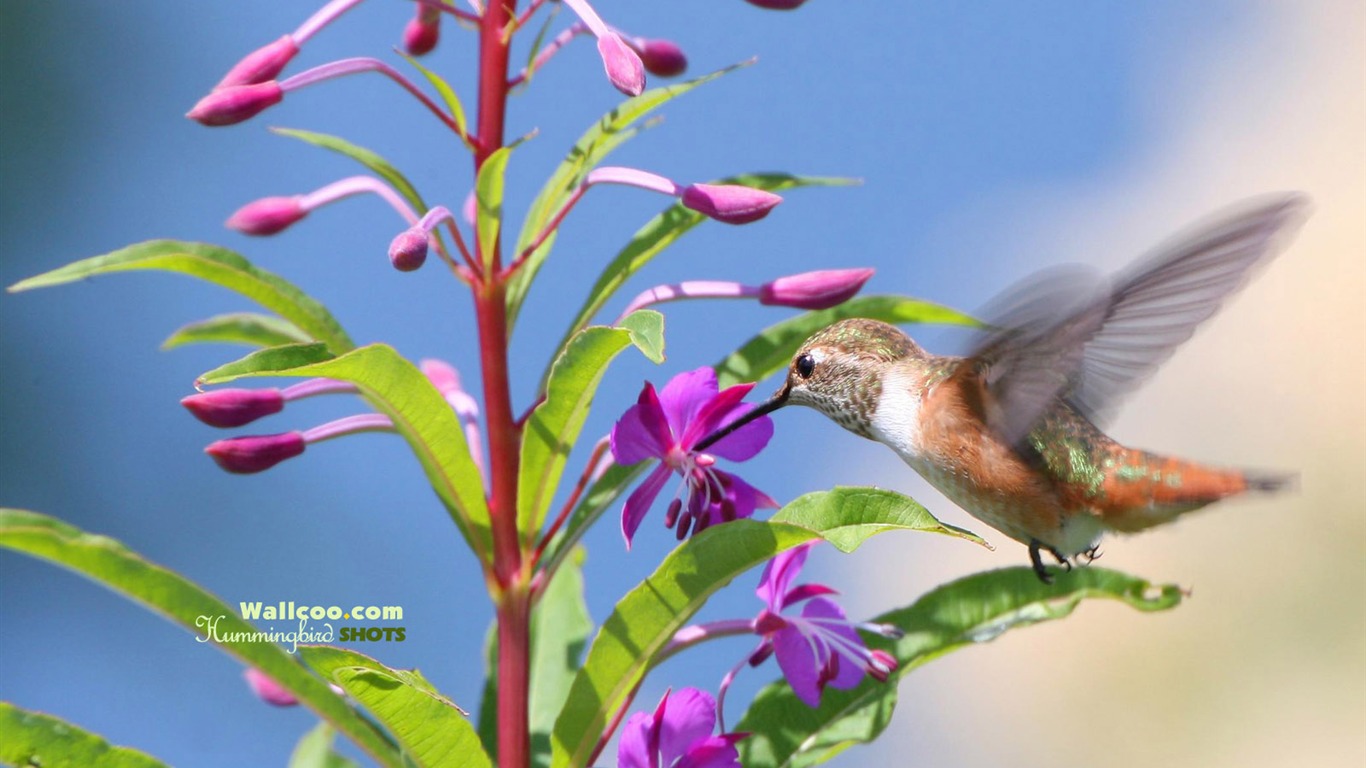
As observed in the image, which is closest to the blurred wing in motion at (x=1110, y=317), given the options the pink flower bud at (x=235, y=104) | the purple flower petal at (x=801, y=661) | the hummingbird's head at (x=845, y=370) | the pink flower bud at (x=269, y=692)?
the hummingbird's head at (x=845, y=370)

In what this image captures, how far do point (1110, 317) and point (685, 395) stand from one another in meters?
0.56

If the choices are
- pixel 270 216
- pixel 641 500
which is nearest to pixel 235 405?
pixel 270 216

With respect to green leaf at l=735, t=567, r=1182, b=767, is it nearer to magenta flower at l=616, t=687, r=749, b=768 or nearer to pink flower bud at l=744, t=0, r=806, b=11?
magenta flower at l=616, t=687, r=749, b=768

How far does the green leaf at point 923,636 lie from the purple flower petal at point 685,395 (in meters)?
0.38

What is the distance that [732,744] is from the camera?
5.34 feet

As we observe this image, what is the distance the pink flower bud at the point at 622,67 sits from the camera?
1588 mm

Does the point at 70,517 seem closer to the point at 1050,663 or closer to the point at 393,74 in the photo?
the point at 1050,663

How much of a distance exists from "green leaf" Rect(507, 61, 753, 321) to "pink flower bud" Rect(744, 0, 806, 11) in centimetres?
12

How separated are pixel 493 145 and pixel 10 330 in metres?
6.60

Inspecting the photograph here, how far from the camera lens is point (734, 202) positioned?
1.66m

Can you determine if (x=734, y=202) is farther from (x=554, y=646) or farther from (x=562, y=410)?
(x=554, y=646)

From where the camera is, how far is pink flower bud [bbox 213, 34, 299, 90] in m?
1.78

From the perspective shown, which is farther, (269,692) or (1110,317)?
(269,692)

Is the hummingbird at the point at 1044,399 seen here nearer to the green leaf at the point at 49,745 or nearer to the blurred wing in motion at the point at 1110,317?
the blurred wing in motion at the point at 1110,317
